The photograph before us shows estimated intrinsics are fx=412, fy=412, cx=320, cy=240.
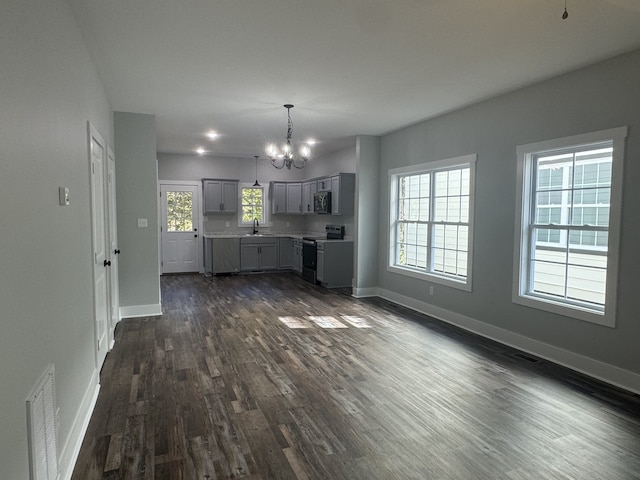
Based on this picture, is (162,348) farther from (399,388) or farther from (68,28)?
(68,28)

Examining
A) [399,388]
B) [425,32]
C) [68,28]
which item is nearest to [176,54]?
[68,28]

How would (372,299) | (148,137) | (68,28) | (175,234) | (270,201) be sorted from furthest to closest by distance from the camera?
(270,201) < (175,234) < (372,299) < (148,137) < (68,28)

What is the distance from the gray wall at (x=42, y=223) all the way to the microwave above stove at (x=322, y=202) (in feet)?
18.2

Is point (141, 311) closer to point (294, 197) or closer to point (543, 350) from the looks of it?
point (543, 350)

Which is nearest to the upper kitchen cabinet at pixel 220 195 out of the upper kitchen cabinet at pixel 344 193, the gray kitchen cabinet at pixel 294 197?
the gray kitchen cabinet at pixel 294 197

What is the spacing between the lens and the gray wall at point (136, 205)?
17.4 feet

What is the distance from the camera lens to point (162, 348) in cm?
426

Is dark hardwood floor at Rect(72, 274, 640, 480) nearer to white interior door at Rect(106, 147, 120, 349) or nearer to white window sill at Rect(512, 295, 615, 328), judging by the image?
white interior door at Rect(106, 147, 120, 349)

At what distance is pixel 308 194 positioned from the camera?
934 centimetres

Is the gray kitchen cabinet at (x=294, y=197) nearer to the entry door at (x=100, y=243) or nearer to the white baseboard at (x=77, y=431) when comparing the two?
the entry door at (x=100, y=243)

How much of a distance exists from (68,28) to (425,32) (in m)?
2.37

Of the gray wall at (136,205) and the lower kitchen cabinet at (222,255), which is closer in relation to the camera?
the gray wall at (136,205)

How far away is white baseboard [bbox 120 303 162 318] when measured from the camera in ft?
17.9

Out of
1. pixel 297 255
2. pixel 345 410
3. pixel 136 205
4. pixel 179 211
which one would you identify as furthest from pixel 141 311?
pixel 297 255
